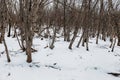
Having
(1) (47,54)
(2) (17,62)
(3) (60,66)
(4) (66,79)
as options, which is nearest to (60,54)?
(1) (47,54)

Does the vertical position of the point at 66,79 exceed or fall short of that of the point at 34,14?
it falls short

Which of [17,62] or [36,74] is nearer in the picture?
[36,74]

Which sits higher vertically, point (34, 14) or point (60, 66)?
point (34, 14)

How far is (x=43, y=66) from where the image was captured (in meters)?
10.2

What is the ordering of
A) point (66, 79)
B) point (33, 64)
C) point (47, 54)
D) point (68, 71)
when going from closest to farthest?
point (66, 79)
point (68, 71)
point (33, 64)
point (47, 54)

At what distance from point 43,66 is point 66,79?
67.8 inches

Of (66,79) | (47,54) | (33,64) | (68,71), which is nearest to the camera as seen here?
(66,79)

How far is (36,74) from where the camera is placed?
9.34 m

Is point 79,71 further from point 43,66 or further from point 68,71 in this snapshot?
point 43,66

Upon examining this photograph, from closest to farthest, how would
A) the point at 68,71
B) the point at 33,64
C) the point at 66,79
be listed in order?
the point at 66,79
the point at 68,71
the point at 33,64

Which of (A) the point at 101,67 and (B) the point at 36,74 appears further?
(A) the point at 101,67

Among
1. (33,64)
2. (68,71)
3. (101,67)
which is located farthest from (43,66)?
(101,67)

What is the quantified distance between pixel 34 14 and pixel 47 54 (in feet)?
8.33

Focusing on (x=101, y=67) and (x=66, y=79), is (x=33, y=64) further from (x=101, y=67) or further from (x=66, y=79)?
(x=101, y=67)
